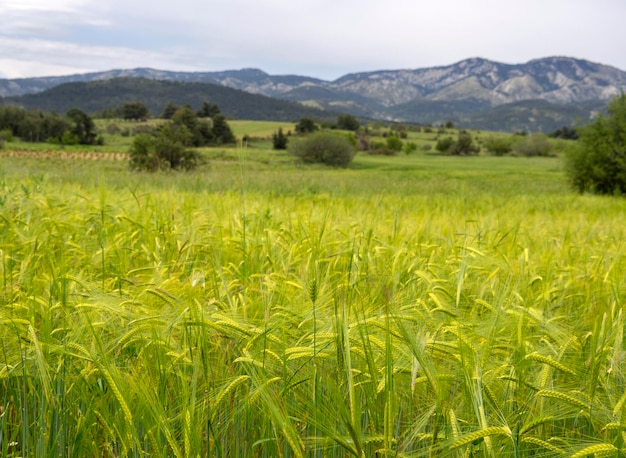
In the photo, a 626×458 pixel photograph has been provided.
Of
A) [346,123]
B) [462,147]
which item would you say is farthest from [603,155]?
[346,123]

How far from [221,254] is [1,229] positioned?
1.58 metres

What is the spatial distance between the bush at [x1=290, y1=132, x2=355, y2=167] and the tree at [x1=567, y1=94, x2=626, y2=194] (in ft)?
131

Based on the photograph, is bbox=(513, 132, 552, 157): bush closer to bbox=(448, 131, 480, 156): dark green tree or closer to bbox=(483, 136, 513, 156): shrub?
bbox=(483, 136, 513, 156): shrub

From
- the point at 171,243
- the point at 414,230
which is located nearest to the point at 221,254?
the point at 171,243

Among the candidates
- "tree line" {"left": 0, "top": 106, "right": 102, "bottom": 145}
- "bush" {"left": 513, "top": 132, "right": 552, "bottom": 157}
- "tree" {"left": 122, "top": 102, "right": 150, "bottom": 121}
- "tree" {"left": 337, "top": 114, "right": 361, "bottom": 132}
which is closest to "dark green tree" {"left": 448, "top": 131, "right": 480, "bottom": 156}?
"bush" {"left": 513, "top": 132, "right": 552, "bottom": 157}

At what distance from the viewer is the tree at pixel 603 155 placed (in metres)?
22.8

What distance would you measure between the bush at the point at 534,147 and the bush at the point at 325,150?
167ft

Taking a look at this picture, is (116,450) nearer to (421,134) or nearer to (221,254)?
(221,254)

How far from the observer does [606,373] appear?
1.56m

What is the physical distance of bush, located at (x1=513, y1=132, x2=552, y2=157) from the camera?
9865 cm

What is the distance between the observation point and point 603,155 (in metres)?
23.2

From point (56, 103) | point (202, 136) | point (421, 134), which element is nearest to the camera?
point (202, 136)

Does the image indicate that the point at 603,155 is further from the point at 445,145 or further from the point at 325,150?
the point at 445,145

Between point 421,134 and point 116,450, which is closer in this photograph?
point 116,450
